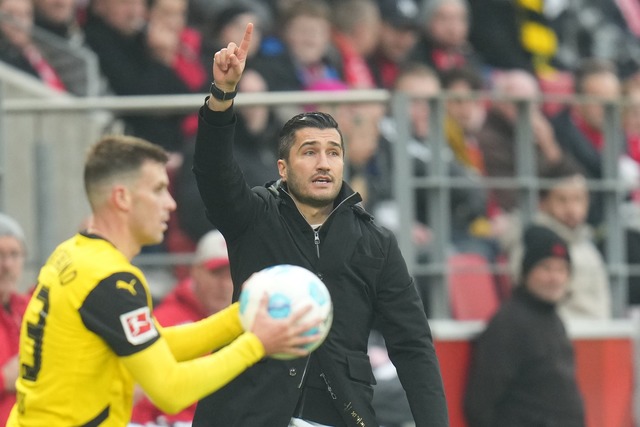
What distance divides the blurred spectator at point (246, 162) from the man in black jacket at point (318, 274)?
116 inches

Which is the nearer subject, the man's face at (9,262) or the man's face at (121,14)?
the man's face at (9,262)

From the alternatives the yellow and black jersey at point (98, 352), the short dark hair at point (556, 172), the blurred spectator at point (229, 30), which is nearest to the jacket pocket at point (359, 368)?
the yellow and black jersey at point (98, 352)

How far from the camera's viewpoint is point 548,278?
967cm

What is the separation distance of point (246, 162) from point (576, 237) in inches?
106

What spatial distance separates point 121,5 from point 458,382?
3887mm

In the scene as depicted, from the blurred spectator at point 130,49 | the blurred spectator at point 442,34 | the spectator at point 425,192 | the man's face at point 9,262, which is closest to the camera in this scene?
the man's face at point 9,262

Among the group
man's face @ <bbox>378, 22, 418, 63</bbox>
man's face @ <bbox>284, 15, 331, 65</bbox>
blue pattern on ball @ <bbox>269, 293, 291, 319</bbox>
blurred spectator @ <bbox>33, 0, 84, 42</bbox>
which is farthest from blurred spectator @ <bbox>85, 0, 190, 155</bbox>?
blue pattern on ball @ <bbox>269, 293, 291, 319</bbox>

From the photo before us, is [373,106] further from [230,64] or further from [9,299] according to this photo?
[230,64]

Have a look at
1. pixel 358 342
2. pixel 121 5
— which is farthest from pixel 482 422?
pixel 121 5

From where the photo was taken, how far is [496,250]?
10094 mm

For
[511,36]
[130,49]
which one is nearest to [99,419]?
[130,49]

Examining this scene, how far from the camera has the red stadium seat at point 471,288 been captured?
379 inches

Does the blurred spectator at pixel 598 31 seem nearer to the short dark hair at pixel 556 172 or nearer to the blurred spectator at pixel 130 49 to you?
the short dark hair at pixel 556 172

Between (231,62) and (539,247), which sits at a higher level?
(231,62)
